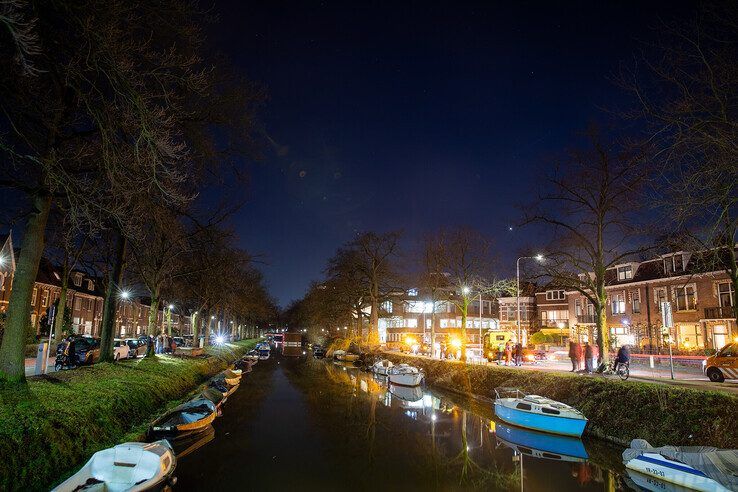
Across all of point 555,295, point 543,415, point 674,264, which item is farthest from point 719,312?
point 543,415

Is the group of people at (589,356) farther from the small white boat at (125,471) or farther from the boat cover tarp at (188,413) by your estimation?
the small white boat at (125,471)

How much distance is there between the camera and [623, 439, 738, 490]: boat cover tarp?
42.9 ft

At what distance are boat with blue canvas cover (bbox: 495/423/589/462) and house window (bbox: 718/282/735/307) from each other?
3274cm

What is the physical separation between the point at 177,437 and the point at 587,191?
26206 millimetres

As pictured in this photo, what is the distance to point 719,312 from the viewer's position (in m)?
42.7

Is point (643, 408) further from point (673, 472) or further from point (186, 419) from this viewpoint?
point (186, 419)

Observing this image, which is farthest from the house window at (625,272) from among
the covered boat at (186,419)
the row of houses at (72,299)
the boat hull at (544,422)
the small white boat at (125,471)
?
the small white boat at (125,471)

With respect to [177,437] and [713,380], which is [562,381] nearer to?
[713,380]

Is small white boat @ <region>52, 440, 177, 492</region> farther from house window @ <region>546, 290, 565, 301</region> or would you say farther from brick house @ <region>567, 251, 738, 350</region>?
house window @ <region>546, 290, 565, 301</region>

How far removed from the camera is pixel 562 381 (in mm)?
24484

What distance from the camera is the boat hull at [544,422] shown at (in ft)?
67.2

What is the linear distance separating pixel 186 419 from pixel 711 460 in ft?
60.3

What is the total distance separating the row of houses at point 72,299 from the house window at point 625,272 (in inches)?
2209

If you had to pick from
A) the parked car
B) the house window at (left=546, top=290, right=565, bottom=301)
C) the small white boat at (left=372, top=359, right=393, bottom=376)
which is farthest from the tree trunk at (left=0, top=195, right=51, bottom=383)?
the house window at (left=546, top=290, right=565, bottom=301)
